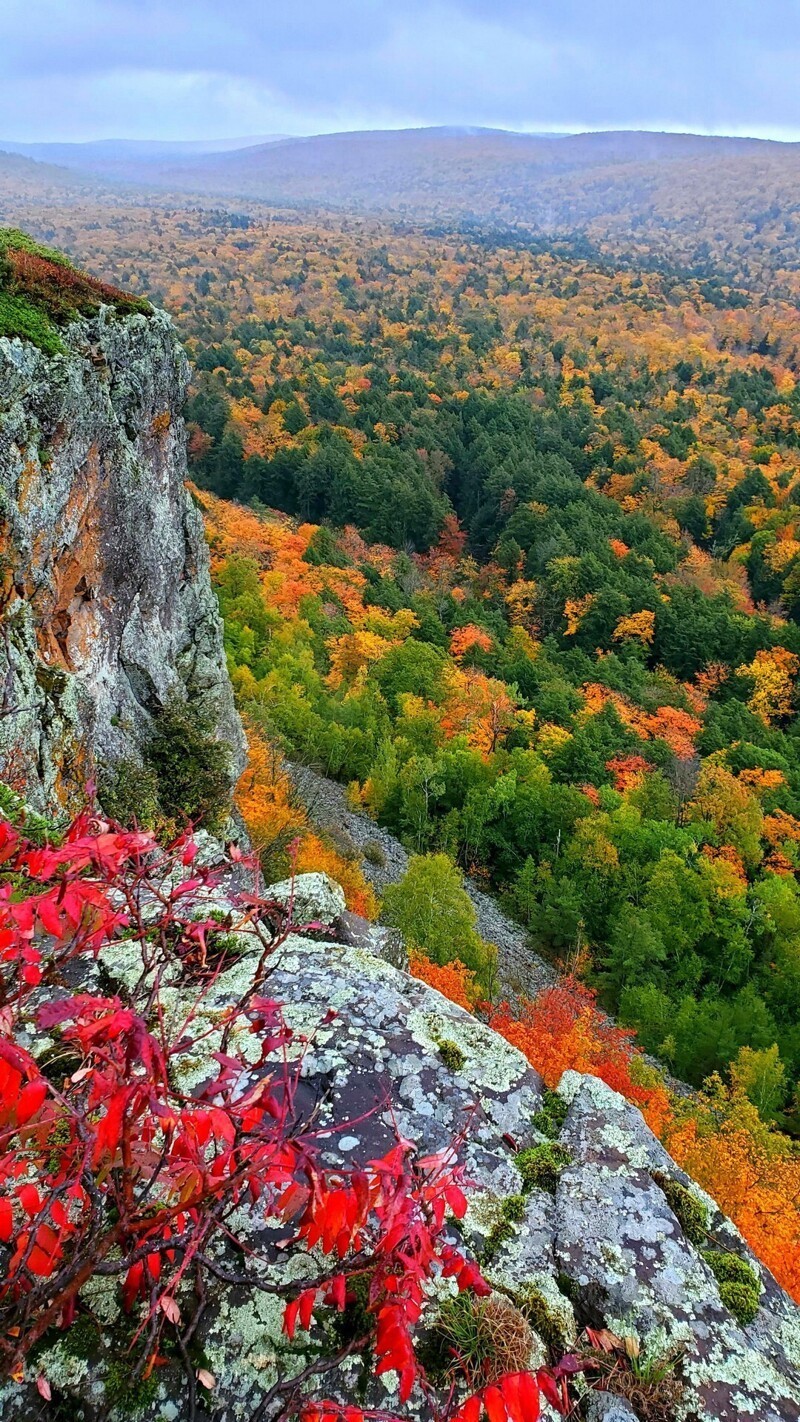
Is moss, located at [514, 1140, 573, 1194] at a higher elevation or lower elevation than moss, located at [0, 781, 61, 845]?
lower

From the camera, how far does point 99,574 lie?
1695cm

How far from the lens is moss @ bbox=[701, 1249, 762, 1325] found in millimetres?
4344

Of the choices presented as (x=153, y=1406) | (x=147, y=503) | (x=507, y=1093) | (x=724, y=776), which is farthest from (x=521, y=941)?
(x=153, y=1406)

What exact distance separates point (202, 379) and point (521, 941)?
82191 mm

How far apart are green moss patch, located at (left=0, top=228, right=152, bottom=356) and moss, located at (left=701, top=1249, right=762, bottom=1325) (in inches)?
596

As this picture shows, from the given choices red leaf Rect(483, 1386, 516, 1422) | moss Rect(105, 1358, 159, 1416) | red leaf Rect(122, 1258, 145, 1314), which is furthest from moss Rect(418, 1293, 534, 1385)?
red leaf Rect(122, 1258, 145, 1314)

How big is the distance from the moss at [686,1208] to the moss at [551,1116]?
2.25ft

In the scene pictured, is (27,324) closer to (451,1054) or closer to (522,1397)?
(451,1054)

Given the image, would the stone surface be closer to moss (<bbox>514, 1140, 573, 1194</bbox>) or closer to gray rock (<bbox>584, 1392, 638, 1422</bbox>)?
moss (<bbox>514, 1140, 573, 1194</bbox>)

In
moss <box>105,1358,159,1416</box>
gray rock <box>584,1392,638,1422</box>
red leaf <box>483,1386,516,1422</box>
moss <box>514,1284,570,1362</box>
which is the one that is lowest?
moss <box>514,1284,570,1362</box>

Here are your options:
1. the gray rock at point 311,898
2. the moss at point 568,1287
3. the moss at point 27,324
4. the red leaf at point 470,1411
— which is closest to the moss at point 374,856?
the moss at point 27,324

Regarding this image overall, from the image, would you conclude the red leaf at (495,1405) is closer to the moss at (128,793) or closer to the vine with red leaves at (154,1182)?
the vine with red leaves at (154,1182)

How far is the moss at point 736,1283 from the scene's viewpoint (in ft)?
14.3

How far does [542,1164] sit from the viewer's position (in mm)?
4977
